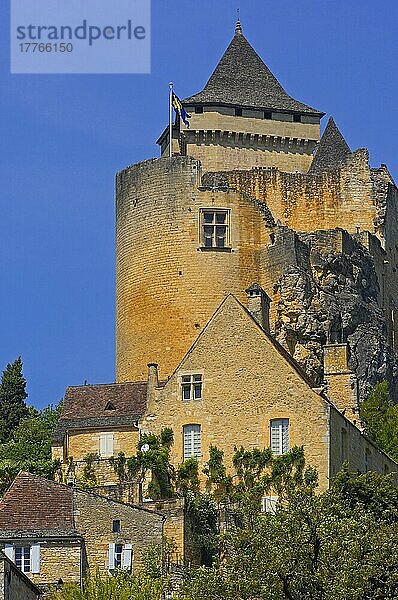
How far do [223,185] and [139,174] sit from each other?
307cm

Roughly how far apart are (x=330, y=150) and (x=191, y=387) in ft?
86.8

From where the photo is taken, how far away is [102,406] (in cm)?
5634

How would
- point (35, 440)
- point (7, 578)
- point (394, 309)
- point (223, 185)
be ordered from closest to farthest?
point (7, 578), point (35, 440), point (223, 185), point (394, 309)

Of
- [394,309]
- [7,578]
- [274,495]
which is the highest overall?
[394,309]

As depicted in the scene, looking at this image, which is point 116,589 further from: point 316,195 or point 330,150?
point 330,150

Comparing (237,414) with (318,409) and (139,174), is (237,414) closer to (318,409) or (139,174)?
(318,409)

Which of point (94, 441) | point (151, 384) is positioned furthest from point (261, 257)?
point (94, 441)

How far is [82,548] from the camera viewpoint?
4659 cm

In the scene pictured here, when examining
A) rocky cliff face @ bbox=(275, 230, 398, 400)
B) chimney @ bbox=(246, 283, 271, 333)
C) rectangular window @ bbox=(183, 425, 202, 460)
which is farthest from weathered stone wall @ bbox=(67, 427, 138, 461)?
rocky cliff face @ bbox=(275, 230, 398, 400)

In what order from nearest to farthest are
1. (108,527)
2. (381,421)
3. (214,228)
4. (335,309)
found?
(108,527) < (381,421) < (335,309) < (214,228)

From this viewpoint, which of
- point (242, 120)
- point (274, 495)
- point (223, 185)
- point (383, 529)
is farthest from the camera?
point (242, 120)

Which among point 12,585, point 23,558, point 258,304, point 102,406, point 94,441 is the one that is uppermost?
point 258,304

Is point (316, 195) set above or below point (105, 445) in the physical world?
above

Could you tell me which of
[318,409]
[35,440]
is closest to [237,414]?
[318,409]
